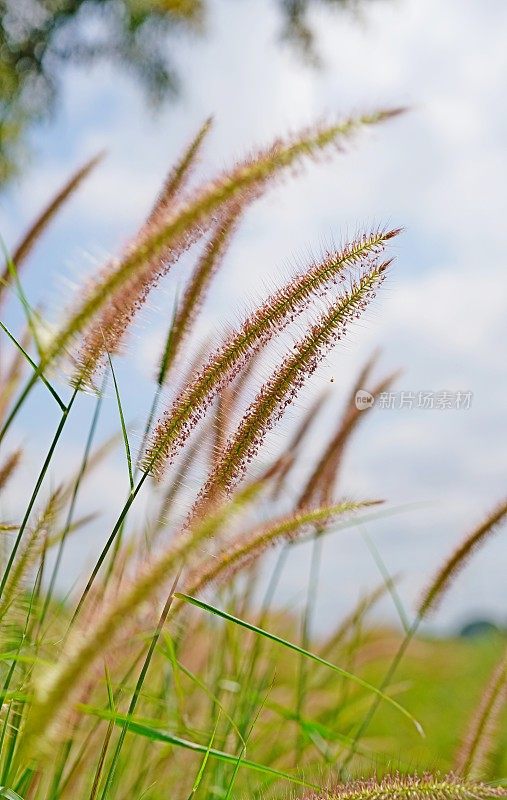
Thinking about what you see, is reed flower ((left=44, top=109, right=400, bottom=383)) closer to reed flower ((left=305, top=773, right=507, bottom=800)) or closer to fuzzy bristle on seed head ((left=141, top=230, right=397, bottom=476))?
fuzzy bristle on seed head ((left=141, top=230, right=397, bottom=476))

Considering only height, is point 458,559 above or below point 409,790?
above

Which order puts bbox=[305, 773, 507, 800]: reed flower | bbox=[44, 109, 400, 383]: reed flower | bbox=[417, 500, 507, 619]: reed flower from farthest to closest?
bbox=[417, 500, 507, 619]: reed flower → bbox=[305, 773, 507, 800]: reed flower → bbox=[44, 109, 400, 383]: reed flower

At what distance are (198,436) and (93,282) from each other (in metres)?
0.77

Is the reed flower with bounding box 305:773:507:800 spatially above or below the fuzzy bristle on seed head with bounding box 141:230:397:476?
below

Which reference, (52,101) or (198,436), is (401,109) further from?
(52,101)

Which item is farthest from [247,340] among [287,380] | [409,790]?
[409,790]

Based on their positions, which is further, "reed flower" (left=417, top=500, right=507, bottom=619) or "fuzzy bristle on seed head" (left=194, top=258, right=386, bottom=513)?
"reed flower" (left=417, top=500, right=507, bottom=619)

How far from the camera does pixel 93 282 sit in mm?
991

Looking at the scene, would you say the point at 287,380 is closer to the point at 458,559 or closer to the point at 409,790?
the point at 409,790

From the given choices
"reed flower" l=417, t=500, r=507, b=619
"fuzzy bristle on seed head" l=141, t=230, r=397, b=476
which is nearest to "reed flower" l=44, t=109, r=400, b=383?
"fuzzy bristle on seed head" l=141, t=230, r=397, b=476

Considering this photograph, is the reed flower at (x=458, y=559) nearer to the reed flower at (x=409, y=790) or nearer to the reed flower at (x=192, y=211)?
the reed flower at (x=409, y=790)

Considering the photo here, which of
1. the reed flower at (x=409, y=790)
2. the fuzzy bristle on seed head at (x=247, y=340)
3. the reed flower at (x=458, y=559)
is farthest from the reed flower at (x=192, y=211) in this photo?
the reed flower at (x=458, y=559)

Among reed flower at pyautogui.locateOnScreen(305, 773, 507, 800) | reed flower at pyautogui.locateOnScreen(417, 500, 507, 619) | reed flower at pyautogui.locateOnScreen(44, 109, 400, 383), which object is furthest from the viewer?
reed flower at pyautogui.locateOnScreen(417, 500, 507, 619)

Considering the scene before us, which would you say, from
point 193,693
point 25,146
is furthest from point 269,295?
point 25,146
